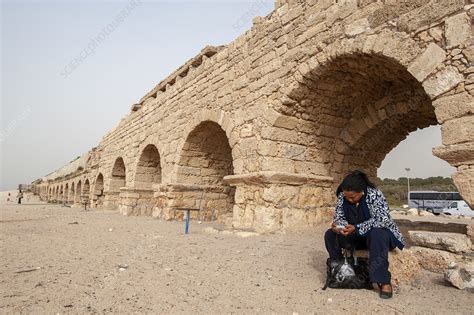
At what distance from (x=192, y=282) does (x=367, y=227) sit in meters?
1.54

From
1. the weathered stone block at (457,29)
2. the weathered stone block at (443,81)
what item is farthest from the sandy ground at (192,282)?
the weathered stone block at (457,29)

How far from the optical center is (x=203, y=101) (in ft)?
23.2

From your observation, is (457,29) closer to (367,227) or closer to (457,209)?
(367,227)

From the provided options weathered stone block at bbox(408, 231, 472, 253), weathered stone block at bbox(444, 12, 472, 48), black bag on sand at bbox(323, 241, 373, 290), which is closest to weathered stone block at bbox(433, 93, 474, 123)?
weathered stone block at bbox(444, 12, 472, 48)

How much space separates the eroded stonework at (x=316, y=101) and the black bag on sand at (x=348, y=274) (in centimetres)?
116

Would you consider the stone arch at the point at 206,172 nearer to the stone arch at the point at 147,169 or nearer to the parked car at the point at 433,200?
the stone arch at the point at 147,169

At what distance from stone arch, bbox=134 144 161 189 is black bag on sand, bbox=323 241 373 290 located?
9.11 m

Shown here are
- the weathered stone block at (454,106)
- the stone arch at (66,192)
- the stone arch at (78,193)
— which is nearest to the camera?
the weathered stone block at (454,106)

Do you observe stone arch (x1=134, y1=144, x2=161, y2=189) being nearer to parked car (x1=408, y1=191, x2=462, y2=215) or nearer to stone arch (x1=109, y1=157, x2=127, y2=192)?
stone arch (x1=109, y1=157, x2=127, y2=192)

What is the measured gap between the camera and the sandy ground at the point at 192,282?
7.02 ft

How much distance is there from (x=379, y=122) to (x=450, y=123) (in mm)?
2316

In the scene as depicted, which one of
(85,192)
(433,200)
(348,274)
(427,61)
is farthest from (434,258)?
(85,192)

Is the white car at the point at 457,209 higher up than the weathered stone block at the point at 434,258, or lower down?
lower down

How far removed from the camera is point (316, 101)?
16.1ft
